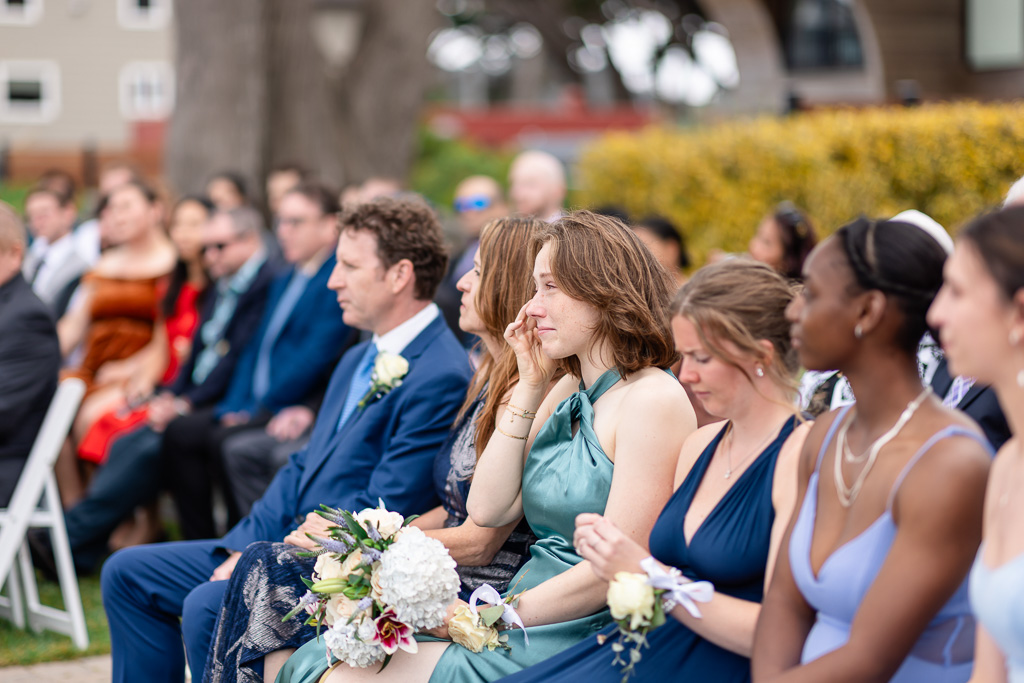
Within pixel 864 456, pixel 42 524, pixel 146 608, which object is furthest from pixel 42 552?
pixel 864 456

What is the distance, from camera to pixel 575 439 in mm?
3072

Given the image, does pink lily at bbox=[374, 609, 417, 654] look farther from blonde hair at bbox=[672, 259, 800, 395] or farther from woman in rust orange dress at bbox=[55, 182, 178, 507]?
woman in rust orange dress at bbox=[55, 182, 178, 507]

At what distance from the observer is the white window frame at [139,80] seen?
3541 centimetres

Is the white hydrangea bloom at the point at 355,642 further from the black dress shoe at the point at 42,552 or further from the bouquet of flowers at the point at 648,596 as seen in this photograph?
the black dress shoe at the point at 42,552

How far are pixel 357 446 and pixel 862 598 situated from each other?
2.25 meters

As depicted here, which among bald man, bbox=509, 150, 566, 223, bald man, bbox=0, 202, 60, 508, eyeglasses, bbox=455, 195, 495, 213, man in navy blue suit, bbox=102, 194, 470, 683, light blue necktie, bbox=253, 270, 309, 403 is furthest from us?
eyeglasses, bbox=455, 195, 495, 213

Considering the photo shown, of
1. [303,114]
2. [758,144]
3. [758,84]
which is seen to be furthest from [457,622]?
[758,84]

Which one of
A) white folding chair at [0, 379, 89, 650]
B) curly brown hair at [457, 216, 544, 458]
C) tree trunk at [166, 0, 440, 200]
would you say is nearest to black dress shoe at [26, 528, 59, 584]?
white folding chair at [0, 379, 89, 650]

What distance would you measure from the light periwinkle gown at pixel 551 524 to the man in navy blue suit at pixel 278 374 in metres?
3.10

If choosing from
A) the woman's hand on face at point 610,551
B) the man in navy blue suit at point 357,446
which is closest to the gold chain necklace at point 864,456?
the woman's hand on face at point 610,551

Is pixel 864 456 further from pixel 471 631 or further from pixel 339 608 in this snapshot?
pixel 339 608

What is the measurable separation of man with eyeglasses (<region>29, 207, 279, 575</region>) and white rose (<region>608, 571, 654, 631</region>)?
4710mm

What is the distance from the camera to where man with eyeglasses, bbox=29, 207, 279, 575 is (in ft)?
20.6

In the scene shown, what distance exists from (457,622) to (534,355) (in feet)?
2.67
